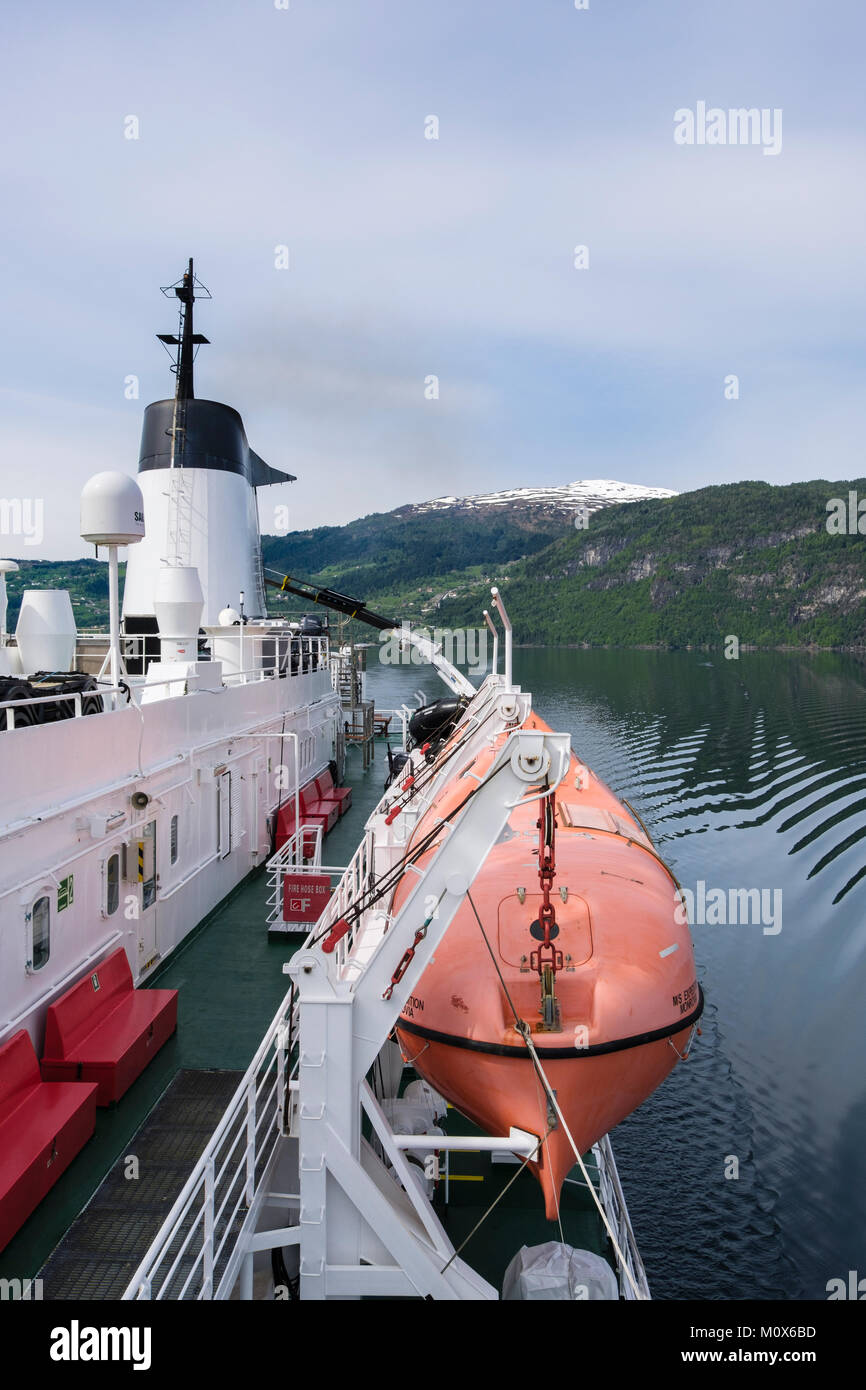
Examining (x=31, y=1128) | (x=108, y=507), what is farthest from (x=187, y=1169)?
(x=108, y=507)

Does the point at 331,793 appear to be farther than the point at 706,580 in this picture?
No

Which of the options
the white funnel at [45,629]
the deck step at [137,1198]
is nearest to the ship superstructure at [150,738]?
the white funnel at [45,629]

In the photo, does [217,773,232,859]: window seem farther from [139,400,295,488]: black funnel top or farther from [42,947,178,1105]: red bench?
[139,400,295,488]: black funnel top

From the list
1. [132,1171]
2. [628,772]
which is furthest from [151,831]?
[628,772]

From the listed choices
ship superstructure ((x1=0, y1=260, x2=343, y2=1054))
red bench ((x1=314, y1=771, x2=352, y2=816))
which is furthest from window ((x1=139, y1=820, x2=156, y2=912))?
red bench ((x1=314, y1=771, x2=352, y2=816))

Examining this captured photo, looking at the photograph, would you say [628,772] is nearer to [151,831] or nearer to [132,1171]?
[151,831]

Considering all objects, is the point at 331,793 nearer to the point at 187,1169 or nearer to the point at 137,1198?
the point at 187,1169

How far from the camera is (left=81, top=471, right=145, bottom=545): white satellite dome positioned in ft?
34.3

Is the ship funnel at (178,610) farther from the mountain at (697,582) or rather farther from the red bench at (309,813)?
the mountain at (697,582)

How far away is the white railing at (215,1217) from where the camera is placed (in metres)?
4.82

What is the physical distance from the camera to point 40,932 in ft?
26.5

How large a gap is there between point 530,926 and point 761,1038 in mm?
10784

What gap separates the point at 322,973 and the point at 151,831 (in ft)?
21.2
